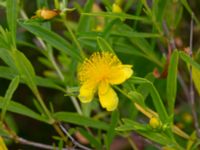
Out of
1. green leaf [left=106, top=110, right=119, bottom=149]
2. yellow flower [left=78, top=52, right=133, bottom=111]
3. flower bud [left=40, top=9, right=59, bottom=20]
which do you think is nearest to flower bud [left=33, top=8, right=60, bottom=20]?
flower bud [left=40, top=9, right=59, bottom=20]

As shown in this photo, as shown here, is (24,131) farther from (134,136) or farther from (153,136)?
(153,136)

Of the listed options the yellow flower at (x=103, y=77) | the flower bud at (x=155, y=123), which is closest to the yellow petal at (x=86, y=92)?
the yellow flower at (x=103, y=77)

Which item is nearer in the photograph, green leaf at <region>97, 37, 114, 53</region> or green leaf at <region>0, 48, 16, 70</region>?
green leaf at <region>97, 37, 114, 53</region>

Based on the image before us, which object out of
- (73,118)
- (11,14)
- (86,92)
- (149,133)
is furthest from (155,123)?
(11,14)

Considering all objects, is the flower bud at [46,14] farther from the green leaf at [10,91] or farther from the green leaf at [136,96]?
the green leaf at [136,96]

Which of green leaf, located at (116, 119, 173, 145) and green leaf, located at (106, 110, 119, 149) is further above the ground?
green leaf, located at (116, 119, 173, 145)

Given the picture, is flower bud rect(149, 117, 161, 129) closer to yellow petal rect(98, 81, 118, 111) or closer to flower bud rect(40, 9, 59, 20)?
yellow petal rect(98, 81, 118, 111)

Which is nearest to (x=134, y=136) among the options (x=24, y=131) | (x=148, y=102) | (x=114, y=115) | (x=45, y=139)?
(x=148, y=102)

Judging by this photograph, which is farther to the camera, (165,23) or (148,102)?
(148,102)
